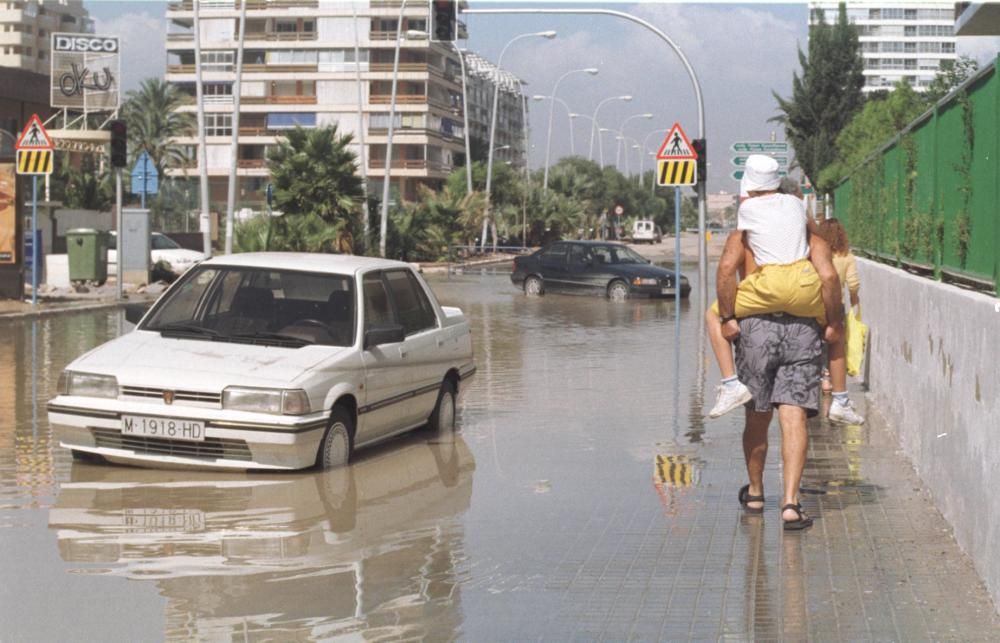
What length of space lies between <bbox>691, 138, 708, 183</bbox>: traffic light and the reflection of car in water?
1720 cm

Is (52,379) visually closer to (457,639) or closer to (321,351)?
(321,351)

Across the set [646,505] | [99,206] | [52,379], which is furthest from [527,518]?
[99,206]

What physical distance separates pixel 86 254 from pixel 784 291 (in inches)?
1199

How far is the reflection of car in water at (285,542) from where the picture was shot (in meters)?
6.31

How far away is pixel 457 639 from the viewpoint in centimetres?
594

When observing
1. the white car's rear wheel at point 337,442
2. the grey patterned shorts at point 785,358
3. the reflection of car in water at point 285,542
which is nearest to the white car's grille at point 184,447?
the reflection of car in water at point 285,542

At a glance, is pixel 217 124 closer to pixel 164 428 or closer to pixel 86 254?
pixel 86 254

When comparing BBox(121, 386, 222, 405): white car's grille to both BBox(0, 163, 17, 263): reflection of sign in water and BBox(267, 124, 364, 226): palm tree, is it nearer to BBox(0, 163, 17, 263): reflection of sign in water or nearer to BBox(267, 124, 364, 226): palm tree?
BBox(0, 163, 17, 263): reflection of sign in water

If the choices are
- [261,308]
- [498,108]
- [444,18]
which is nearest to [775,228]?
[261,308]

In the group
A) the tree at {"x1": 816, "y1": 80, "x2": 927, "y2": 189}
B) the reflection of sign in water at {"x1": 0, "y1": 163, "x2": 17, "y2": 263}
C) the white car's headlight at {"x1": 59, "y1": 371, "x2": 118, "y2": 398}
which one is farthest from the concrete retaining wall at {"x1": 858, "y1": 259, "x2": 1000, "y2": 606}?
the reflection of sign in water at {"x1": 0, "y1": 163, "x2": 17, "y2": 263}

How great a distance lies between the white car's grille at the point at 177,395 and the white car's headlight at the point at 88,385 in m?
0.11

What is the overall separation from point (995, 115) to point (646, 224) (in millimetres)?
120062

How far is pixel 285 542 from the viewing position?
26.0 ft

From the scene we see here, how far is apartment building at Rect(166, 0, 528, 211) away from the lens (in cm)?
11569
